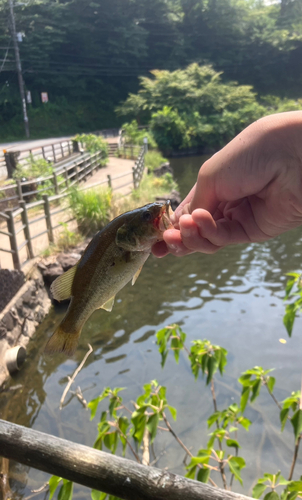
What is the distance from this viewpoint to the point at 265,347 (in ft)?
19.8

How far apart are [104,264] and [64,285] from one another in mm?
132

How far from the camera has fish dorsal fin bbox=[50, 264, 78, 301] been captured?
1.06 metres

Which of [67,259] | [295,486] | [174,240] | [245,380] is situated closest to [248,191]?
[174,240]

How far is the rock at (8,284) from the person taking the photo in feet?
19.6

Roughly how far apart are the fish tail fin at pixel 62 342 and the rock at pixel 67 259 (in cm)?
650

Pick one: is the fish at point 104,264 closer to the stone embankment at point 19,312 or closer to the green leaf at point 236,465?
the green leaf at point 236,465

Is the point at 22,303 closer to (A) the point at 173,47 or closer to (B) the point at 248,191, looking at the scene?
(B) the point at 248,191

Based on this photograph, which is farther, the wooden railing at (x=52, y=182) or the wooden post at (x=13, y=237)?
the wooden railing at (x=52, y=182)

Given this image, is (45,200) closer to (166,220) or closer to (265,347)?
(265,347)

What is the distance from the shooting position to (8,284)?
6.18 meters

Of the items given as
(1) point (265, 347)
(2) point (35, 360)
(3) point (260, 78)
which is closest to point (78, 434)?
(2) point (35, 360)

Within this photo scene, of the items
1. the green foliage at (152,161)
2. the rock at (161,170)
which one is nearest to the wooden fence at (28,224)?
the rock at (161,170)

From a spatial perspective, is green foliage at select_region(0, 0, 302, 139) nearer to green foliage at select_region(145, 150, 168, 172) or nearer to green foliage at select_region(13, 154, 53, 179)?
green foliage at select_region(13, 154, 53, 179)

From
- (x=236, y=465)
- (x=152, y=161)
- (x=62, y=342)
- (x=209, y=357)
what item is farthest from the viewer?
(x=152, y=161)
